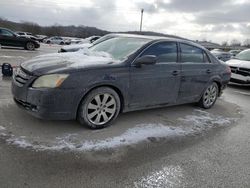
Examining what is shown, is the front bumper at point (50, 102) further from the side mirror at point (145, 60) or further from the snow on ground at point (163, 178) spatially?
the snow on ground at point (163, 178)

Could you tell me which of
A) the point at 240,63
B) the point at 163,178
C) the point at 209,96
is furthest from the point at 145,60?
the point at 240,63

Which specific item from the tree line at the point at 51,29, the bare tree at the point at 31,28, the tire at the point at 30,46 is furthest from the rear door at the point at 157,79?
the bare tree at the point at 31,28

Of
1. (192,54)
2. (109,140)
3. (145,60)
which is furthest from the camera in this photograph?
(192,54)

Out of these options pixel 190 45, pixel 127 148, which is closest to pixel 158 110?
pixel 190 45

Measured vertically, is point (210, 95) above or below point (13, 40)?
below

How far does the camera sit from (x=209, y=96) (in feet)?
21.0

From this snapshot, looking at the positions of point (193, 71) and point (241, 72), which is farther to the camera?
point (241, 72)

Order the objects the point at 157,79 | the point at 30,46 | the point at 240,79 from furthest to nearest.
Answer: the point at 30,46, the point at 240,79, the point at 157,79

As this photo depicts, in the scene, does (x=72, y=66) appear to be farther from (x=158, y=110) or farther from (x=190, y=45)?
(x=190, y=45)

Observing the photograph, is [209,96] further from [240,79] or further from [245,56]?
[245,56]

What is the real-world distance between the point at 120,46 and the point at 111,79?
3.65ft

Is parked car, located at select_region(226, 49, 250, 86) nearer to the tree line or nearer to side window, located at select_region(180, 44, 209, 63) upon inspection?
side window, located at select_region(180, 44, 209, 63)

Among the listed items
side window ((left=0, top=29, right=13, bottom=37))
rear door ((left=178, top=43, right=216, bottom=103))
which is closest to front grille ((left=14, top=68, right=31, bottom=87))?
rear door ((left=178, top=43, right=216, bottom=103))

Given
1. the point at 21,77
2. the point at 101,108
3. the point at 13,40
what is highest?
the point at 13,40
